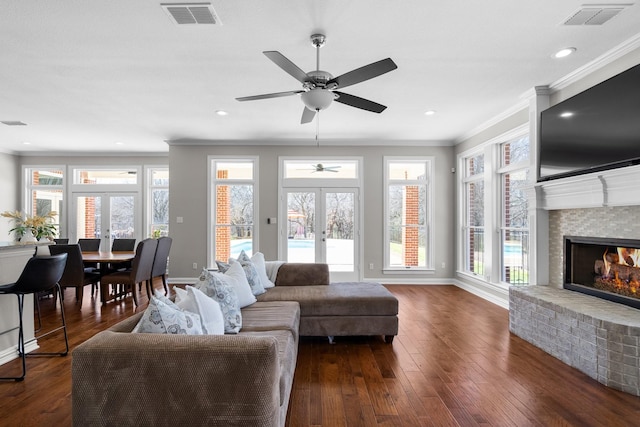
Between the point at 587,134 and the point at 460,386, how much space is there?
250cm

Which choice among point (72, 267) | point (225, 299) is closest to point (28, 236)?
point (72, 267)

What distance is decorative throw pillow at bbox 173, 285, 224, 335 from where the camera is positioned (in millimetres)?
2051

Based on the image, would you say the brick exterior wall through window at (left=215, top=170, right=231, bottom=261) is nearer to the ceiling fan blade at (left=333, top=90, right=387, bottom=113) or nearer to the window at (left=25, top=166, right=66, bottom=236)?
the window at (left=25, top=166, right=66, bottom=236)

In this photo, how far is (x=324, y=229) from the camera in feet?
21.1

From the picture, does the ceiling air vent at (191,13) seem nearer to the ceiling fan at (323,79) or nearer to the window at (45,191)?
the ceiling fan at (323,79)

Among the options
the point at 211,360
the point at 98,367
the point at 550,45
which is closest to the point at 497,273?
the point at 550,45

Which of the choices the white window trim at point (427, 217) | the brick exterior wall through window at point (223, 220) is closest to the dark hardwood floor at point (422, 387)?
the white window trim at point (427, 217)

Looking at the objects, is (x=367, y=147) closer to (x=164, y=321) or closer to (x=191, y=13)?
(x=191, y=13)

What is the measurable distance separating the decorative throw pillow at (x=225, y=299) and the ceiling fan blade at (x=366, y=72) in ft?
5.70

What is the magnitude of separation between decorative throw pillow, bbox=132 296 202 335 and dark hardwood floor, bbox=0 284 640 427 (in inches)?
35.9

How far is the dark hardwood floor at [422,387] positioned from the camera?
213 cm

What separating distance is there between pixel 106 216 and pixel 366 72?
24.0 feet

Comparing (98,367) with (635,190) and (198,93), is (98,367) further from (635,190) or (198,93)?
(635,190)

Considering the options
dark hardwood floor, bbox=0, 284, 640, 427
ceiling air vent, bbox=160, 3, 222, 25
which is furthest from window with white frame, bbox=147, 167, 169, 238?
ceiling air vent, bbox=160, 3, 222, 25
